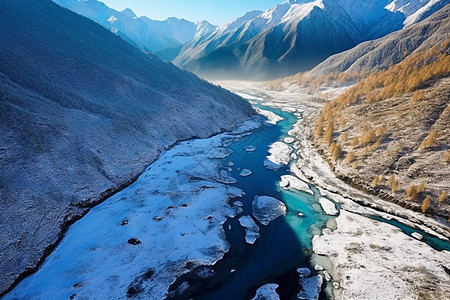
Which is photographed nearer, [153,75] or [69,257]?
[69,257]

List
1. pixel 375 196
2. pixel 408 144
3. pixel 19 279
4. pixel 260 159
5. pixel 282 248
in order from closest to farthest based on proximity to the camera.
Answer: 1. pixel 19 279
2. pixel 282 248
3. pixel 375 196
4. pixel 408 144
5. pixel 260 159

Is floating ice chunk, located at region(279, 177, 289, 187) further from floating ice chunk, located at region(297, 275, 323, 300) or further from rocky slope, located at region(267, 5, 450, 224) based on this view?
floating ice chunk, located at region(297, 275, 323, 300)

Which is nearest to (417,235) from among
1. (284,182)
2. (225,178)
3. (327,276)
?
(327,276)

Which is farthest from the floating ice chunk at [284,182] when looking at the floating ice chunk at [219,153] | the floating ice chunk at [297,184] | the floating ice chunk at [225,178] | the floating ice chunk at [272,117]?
the floating ice chunk at [272,117]

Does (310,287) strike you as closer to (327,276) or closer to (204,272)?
(327,276)

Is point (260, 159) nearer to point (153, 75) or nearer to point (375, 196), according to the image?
point (375, 196)

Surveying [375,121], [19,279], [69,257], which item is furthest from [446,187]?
[19,279]
